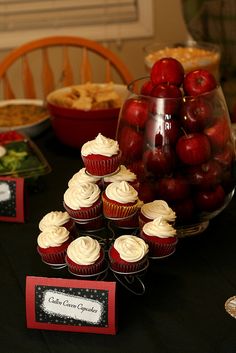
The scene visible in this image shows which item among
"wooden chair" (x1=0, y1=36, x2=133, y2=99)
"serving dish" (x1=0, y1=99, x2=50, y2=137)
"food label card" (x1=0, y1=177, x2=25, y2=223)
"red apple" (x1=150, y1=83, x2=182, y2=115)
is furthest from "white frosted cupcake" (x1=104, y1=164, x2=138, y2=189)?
"wooden chair" (x1=0, y1=36, x2=133, y2=99)

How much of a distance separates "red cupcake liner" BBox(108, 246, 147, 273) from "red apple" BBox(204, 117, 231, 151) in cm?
26

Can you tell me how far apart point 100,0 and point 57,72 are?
374 mm

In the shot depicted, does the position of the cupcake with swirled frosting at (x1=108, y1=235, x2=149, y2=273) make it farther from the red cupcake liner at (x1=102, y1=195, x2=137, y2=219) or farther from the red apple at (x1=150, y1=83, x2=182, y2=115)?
the red apple at (x1=150, y1=83, x2=182, y2=115)

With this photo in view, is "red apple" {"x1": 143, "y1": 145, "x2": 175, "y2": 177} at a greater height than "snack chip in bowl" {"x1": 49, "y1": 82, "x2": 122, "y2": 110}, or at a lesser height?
greater

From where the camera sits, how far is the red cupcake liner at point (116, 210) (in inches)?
33.8

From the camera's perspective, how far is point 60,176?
1381 mm

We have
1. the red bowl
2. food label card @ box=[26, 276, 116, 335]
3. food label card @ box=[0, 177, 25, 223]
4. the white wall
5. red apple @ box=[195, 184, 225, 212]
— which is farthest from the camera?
the white wall

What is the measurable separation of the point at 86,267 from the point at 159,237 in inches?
4.7

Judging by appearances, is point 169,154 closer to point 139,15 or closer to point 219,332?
point 219,332

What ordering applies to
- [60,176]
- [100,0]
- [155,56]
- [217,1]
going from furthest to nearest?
[100,0] < [217,1] < [155,56] < [60,176]

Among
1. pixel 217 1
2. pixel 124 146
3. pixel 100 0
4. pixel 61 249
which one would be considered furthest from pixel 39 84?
pixel 61 249

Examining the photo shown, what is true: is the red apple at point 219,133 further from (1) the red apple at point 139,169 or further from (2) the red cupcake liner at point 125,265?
(2) the red cupcake liner at point 125,265

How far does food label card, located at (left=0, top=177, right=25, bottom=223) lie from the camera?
44.4 inches

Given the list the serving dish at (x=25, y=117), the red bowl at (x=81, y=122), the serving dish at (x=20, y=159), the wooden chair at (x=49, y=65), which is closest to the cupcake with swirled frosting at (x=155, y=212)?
the serving dish at (x=20, y=159)
